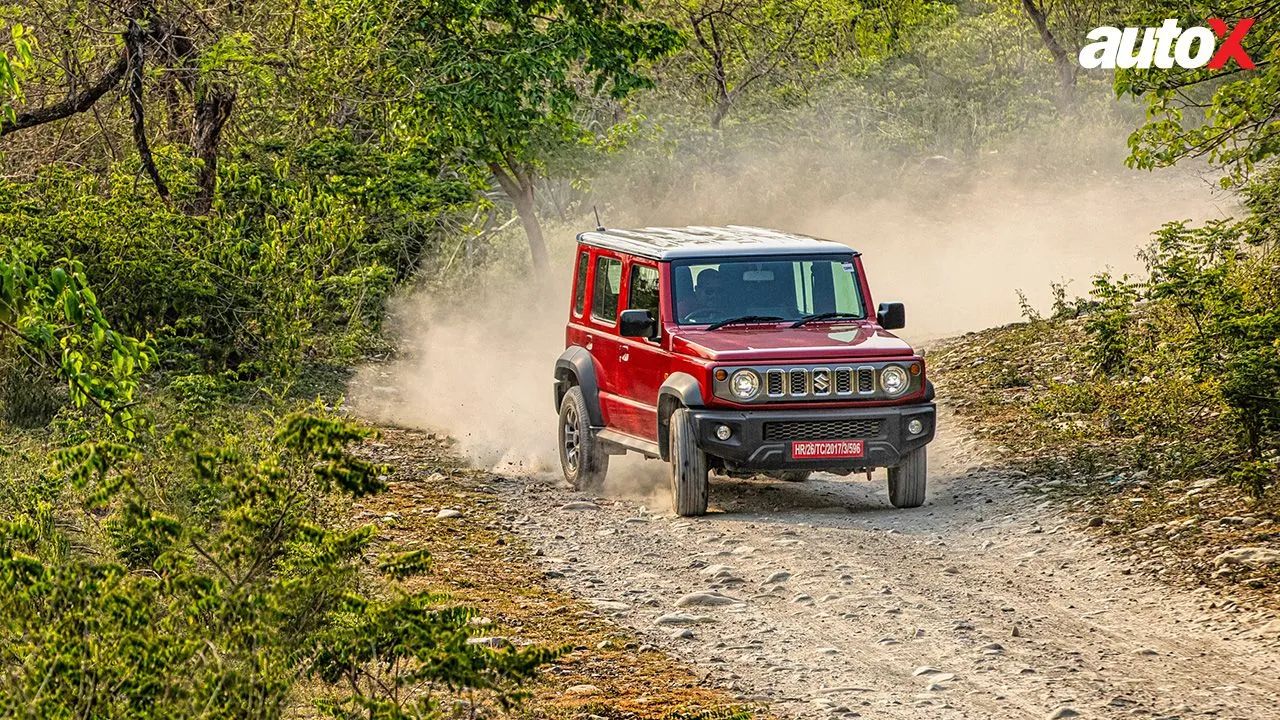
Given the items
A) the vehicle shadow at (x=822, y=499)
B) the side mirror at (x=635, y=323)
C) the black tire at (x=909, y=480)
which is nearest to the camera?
the vehicle shadow at (x=822, y=499)

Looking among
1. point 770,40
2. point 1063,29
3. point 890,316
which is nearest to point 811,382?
point 890,316

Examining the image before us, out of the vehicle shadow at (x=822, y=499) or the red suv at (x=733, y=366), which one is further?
the vehicle shadow at (x=822, y=499)

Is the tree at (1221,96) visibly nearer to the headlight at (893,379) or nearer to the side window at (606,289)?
the headlight at (893,379)

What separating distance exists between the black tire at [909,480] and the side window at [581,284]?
3.28 meters

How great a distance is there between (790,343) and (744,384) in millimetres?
528

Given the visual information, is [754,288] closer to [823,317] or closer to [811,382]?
[823,317]

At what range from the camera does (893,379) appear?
1125cm

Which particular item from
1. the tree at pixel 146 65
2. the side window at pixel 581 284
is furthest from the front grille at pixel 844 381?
the tree at pixel 146 65

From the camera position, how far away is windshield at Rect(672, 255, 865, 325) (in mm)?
12117

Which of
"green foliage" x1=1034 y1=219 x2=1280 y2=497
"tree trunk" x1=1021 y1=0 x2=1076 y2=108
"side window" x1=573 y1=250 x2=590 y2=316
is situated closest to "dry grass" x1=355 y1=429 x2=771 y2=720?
"side window" x1=573 y1=250 x2=590 y2=316

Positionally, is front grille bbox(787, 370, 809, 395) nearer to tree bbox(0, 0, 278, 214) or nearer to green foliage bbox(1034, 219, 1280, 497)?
green foliage bbox(1034, 219, 1280, 497)

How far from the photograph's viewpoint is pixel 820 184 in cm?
3656

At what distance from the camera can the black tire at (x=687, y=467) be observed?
11188mm

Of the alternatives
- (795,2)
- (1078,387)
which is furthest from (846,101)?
(1078,387)
